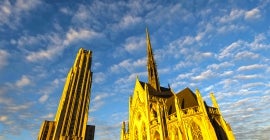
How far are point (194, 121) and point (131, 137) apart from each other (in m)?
14.6

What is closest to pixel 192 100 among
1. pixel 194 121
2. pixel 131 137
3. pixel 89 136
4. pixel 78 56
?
pixel 194 121

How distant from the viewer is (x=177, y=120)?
26031 millimetres

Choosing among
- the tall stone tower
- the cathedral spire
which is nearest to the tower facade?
the cathedral spire

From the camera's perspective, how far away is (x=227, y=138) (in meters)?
24.4

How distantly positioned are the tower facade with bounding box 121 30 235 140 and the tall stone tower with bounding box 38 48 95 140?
73.0 ft

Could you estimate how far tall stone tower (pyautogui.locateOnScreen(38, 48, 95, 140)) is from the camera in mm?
52844

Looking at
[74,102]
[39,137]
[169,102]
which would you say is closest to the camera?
[169,102]

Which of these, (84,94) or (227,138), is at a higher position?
(84,94)

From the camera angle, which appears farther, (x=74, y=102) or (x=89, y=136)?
(x=89, y=136)

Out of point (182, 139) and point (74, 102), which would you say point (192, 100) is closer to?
point (182, 139)

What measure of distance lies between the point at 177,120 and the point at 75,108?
40.6 meters

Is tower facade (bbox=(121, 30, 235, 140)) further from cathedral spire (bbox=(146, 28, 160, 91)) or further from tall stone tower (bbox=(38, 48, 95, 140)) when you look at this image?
tall stone tower (bbox=(38, 48, 95, 140))

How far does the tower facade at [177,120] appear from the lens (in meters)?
24.2

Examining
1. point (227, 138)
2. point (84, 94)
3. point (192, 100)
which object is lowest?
point (227, 138)
